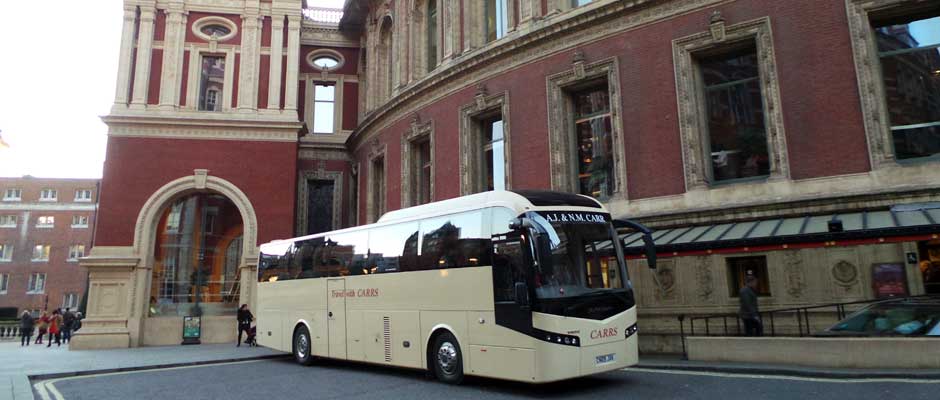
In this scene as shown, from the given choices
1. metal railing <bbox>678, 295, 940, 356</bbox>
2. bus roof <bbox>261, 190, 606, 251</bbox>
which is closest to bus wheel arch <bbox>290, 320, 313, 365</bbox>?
bus roof <bbox>261, 190, 606, 251</bbox>

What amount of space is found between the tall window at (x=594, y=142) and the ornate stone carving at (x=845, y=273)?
230 inches

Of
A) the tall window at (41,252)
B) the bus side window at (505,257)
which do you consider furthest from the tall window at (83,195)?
the bus side window at (505,257)

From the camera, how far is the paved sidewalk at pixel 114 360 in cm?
1410

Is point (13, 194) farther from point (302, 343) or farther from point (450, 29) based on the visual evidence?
point (302, 343)

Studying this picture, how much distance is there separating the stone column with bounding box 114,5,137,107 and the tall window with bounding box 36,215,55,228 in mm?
43769

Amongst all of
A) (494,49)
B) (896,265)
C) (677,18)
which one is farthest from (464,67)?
(896,265)

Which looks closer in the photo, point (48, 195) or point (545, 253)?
point (545, 253)

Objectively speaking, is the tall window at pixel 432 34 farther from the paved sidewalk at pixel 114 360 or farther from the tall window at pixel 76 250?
the tall window at pixel 76 250

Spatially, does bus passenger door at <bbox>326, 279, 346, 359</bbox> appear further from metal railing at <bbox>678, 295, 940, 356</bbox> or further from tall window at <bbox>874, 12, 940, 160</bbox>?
tall window at <bbox>874, 12, 940, 160</bbox>

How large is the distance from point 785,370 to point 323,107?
24866mm

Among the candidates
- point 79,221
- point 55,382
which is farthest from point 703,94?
point 79,221

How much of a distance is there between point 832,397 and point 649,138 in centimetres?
853

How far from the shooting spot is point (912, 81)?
505 inches

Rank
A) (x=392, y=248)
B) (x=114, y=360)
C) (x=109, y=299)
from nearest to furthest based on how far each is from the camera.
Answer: (x=392, y=248) < (x=114, y=360) < (x=109, y=299)
